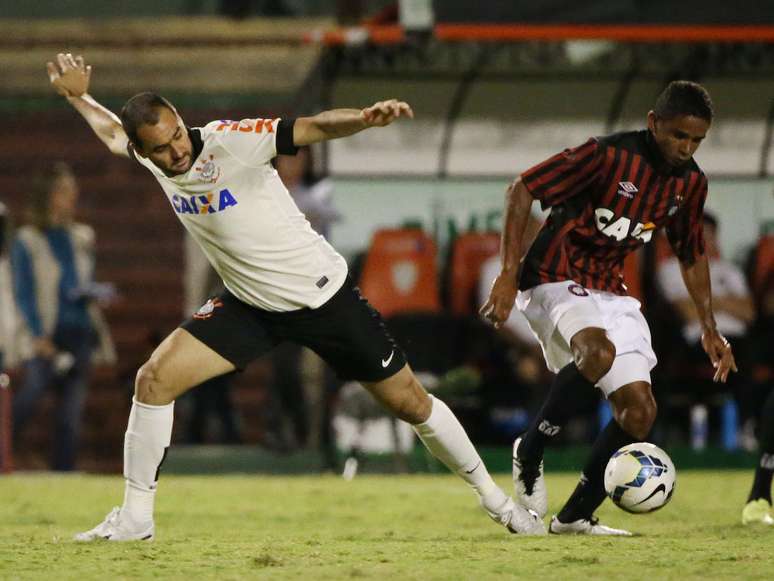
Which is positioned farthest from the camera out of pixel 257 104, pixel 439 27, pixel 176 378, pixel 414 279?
pixel 257 104

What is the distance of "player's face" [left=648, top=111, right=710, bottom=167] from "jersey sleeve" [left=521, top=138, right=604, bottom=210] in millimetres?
265

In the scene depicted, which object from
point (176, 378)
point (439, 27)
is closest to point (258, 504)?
point (176, 378)

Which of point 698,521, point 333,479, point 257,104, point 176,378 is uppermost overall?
point 257,104

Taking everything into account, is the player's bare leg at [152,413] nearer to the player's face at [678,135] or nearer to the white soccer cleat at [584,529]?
the white soccer cleat at [584,529]

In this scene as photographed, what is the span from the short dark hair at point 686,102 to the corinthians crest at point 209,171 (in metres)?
1.89

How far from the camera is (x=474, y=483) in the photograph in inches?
279

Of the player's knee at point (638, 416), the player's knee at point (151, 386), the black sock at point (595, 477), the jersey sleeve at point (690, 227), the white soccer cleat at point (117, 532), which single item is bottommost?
the white soccer cleat at point (117, 532)

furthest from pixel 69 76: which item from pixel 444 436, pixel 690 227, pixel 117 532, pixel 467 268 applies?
pixel 467 268

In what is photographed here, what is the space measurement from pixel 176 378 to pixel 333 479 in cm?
548

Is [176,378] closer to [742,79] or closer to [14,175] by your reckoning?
[742,79]

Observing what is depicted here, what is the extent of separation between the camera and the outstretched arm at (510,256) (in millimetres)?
6703

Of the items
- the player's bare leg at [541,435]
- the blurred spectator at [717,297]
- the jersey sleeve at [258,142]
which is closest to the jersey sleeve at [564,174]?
the player's bare leg at [541,435]

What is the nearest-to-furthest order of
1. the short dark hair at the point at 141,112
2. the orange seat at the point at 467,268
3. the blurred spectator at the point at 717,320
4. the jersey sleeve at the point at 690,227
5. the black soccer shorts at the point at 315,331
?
the short dark hair at the point at 141,112, the black soccer shorts at the point at 315,331, the jersey sleeve at the point at 690,227, the blurred spectator at the point at 717,320, the orange seat at the point at 467,268

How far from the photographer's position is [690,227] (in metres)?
7.35
